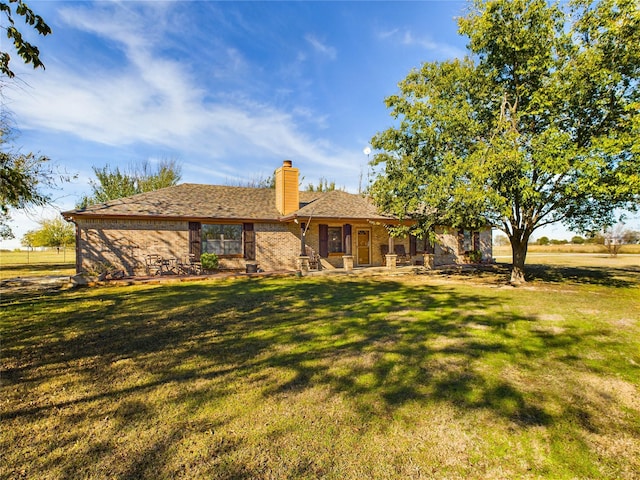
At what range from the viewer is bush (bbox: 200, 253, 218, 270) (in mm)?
15234

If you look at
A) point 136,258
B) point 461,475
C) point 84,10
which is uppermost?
point 84,10

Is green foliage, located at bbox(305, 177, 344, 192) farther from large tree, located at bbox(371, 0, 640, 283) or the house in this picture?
large tree, located at bbox(371, 0, 640, 283)

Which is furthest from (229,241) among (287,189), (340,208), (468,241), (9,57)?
(468,241)

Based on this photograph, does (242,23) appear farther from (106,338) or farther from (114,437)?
(114,437)

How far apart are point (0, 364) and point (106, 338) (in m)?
1.36

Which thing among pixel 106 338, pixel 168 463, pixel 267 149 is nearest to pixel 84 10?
pixel 106 338

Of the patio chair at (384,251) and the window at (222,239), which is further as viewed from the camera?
the patio chair at (384,251)

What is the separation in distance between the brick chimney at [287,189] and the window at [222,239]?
2.89m

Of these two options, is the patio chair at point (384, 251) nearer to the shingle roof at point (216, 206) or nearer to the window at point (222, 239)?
the shingle roof at point (216, 206)

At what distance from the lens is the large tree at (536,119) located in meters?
9.49

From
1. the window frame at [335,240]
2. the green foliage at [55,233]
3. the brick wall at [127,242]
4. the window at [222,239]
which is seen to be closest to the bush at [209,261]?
the window at [222,239]

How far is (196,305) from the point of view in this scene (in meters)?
8.38

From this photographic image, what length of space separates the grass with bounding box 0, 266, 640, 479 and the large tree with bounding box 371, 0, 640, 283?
182 inches

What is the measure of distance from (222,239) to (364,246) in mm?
8361
